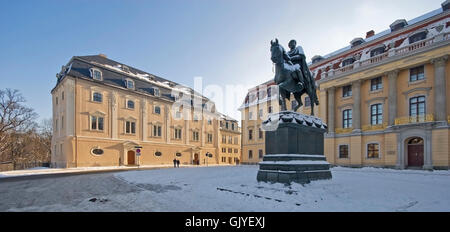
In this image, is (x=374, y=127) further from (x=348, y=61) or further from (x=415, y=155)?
(x=348, y=61)

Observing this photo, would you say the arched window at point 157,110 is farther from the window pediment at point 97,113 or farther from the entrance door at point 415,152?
the entrance door at point 415,152

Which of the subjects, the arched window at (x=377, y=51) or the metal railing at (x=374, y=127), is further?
the arched window at (x=377, y=51)

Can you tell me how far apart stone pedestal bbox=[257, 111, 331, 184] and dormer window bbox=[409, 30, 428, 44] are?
22.5 metres

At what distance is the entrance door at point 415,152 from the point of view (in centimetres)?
2278

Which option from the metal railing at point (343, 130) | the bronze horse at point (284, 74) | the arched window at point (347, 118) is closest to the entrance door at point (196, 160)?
the metal railing at point (343, 130)

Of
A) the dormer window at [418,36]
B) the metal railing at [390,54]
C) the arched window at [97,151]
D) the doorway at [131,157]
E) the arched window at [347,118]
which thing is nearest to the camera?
the metal railing at [390,54]

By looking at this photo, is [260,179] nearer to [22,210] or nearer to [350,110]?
[22,210]

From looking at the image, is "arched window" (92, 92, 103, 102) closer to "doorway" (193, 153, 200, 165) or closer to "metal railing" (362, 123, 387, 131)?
"doorway" (193, 153, 200, 165)

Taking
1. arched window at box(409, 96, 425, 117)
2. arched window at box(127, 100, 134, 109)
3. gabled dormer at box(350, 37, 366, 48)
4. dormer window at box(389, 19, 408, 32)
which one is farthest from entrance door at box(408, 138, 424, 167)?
arched window at box(127, 100, 134, 109)

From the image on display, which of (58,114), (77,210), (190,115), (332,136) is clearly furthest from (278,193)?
(190,115)

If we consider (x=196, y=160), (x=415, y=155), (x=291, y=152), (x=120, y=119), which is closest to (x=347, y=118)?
(x=415, y=155)

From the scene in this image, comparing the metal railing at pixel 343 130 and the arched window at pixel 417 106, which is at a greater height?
the arched window at pixel 417 106

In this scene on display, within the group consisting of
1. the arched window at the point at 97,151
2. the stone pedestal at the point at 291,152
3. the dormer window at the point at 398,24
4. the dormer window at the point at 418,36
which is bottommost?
the arched window at the point at 97,151

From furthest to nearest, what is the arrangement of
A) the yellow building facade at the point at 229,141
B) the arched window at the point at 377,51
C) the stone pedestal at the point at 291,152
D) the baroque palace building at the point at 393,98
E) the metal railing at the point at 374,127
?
the yellow building facade at the point at 229,141, the arched window at the point at 377,51, the metal railing at the point at 374,127, the baroque palace building at the point at 393,98, the stone pedestal at the point at 291,152
